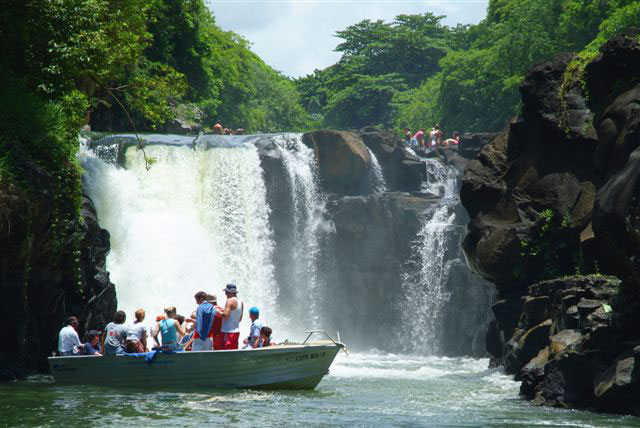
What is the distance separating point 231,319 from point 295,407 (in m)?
2.82

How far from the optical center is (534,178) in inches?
1083

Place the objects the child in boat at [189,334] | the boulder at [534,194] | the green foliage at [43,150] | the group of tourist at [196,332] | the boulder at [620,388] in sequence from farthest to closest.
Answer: the boulder at [534,194]
the green foliage at [43,150]
the child in boat at [189,334]
the group of tourist at [196,332]
the boulder at [620,388]

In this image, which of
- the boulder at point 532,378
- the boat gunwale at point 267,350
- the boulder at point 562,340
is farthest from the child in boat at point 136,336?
the boulder at point 562,340

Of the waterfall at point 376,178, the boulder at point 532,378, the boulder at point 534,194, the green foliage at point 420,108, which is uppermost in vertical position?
the green foliage at point 420,108

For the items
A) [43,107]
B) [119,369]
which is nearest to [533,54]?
[43,107]

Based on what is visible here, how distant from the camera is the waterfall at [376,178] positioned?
43.6 meters

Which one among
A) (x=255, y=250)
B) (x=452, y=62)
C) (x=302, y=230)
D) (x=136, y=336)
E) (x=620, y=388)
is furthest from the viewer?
(x=452, y=62)

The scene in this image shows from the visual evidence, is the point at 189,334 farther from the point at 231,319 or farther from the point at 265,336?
the point at 231,319

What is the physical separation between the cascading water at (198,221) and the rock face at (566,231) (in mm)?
11518

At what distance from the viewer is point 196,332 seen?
1991 centimetres

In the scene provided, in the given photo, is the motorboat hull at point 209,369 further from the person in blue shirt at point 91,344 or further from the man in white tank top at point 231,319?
the person in blue shirt at point 91,344

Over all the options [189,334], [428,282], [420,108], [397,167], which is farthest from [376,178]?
[420,108]

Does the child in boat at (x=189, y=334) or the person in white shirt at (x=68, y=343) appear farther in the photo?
the person in white shirt at (x=68, y=343)

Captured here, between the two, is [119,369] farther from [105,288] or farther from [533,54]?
[533,54]
